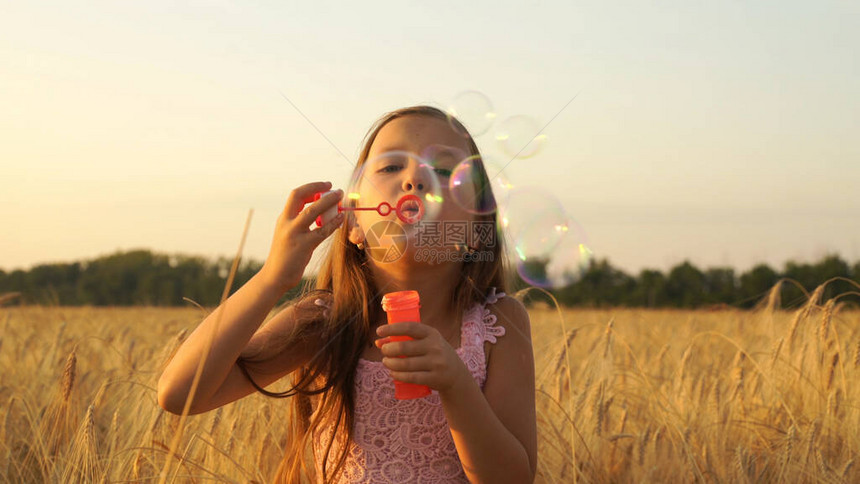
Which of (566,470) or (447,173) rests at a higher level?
(447,173)

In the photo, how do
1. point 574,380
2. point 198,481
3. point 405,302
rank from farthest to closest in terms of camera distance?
point 574,380 → point 198,481 → point 405,302

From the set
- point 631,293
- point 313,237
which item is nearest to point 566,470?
point 313,237

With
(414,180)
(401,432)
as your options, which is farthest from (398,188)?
(401,432)

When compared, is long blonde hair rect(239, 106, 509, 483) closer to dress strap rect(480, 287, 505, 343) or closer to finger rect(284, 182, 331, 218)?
dress strap rect(480, 287, 505, 343)

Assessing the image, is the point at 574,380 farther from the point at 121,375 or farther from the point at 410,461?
the point at 121,375

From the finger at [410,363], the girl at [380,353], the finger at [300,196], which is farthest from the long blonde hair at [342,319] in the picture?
the finger at [410,363]

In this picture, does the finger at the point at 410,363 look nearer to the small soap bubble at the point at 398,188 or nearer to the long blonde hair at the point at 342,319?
the small soap bubble at the point at 398,188

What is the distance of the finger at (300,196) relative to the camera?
6.92 feet

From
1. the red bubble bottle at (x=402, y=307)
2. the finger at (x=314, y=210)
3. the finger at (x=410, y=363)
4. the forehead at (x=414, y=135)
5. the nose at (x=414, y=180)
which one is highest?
the forehead at (x=414, y=135)

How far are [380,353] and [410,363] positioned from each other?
2.23ft

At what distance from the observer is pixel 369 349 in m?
2.60

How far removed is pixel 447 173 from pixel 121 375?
318 cm

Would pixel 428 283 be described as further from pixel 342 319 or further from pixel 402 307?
pixel 402 307

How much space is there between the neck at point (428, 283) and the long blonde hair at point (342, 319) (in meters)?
0.04
